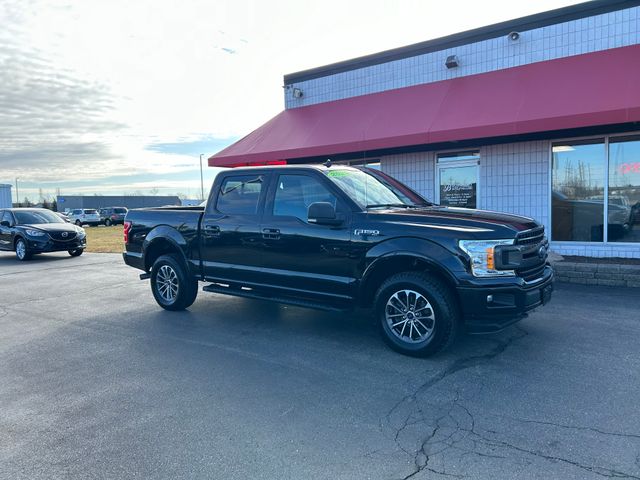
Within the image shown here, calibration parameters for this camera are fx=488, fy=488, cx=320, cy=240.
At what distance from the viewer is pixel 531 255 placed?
508cm

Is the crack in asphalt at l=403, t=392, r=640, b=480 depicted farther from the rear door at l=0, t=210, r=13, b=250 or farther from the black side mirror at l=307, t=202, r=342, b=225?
the rear door at l=0, t=210, r=13, b=250

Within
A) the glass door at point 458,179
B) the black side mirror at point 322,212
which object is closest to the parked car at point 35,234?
the glass door at point 458,179

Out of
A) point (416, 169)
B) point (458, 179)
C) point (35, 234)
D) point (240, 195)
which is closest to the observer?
point (240, 195)

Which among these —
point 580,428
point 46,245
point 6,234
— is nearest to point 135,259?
point 580,428

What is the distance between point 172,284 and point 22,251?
36.7ft

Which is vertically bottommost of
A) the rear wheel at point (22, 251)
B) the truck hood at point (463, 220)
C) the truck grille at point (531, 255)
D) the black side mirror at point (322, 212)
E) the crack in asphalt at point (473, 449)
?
the crack in asphalt at point (473, 449)

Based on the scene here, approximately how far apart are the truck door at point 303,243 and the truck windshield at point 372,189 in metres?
0.23

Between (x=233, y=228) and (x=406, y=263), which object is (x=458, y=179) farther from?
(x=406, y=263)

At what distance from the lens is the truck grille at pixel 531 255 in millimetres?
4906

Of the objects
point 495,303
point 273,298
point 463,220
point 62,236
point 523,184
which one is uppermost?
point 523,184

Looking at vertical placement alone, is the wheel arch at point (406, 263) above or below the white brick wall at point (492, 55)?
below

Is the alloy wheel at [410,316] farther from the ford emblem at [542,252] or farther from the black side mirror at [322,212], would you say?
the ford emblem at [542,252]

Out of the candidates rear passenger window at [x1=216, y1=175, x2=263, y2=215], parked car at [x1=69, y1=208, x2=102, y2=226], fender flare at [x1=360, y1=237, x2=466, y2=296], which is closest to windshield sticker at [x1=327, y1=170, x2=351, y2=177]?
rear passenger window at [x1=216, y1=175, x2=263, y2=215]

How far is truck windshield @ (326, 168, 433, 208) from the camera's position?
5758mm
